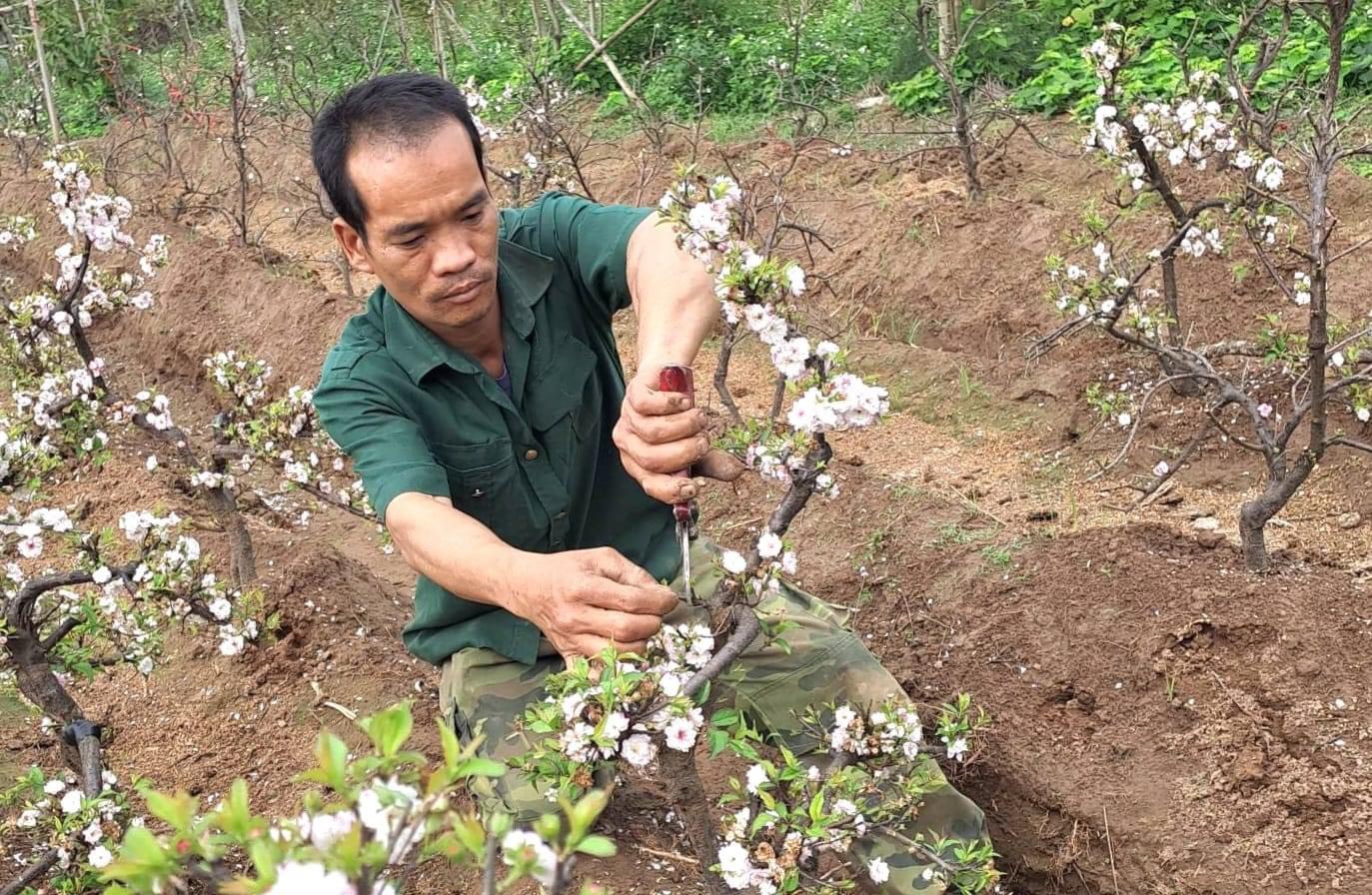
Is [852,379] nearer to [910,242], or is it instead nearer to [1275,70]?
[910,242]

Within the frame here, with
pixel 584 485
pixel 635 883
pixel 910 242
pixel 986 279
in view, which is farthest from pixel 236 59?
pixel 635 883

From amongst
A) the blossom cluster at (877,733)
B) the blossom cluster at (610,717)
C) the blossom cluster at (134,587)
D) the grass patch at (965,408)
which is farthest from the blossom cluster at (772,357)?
the grass patch at (965,408)

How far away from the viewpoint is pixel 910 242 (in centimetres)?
685

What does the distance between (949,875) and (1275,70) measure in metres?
6.86

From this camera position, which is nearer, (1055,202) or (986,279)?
(986,279)

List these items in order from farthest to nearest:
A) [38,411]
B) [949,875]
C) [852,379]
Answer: [38,411]
[949,875]
[852,379]

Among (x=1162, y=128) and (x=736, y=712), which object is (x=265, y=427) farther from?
(x=1162, y=128)

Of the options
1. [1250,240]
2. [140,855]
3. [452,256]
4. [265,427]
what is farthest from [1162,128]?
[140,855]

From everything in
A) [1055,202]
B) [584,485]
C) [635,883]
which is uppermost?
[584,485]

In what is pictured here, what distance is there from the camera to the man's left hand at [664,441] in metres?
2.00

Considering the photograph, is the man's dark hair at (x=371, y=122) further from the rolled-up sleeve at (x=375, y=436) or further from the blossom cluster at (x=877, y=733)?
the blossom cluster at (x=877, y=733)

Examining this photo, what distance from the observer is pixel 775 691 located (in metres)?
2.91

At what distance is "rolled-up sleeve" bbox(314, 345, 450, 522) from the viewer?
7.90ft

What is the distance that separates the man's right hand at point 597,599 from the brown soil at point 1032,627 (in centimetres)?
120
